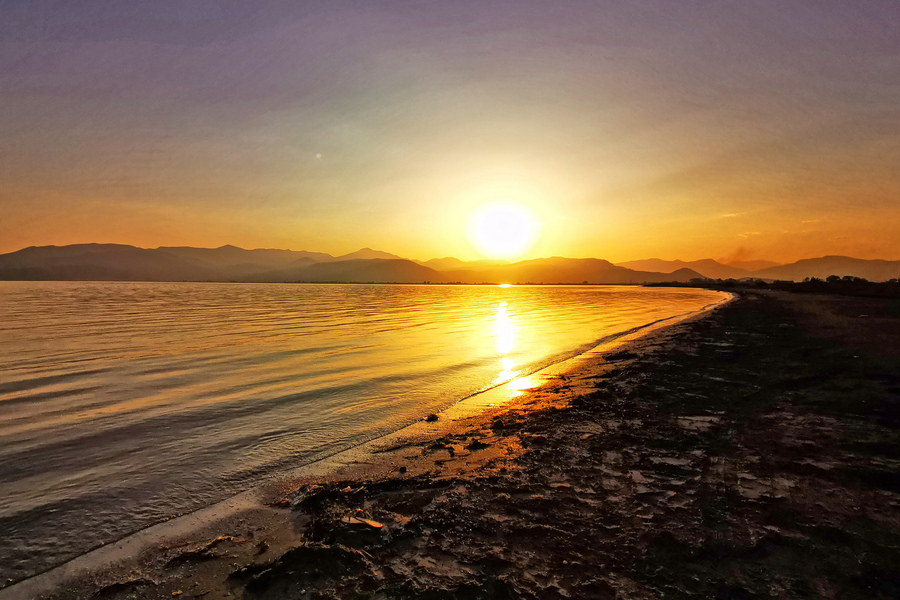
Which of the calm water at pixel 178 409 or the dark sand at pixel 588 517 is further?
the calm water at pixel 178 409

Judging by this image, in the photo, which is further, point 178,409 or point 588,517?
point 178,409

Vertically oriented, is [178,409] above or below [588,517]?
below

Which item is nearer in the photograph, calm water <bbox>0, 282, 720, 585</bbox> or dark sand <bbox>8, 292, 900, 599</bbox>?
dark sand <bbox>8, 292, 900, 599</bbox>

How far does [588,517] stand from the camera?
469 centimetres

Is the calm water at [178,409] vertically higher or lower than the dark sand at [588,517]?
lower

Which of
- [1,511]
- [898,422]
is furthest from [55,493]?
[898,422]

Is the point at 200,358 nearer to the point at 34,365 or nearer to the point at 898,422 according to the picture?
the point at 34,365

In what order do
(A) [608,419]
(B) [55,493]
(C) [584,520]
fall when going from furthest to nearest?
(A) [608,419]
(B) [55,493]
(C) [584,520]

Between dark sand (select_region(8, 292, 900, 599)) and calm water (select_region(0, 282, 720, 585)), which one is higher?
dark sand (select_region(8, 292, 900, 599))

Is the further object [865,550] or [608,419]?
[608,419]

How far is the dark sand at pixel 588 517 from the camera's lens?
365 centimetres

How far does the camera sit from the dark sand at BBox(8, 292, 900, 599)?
365 centimetres

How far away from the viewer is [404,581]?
3721mm

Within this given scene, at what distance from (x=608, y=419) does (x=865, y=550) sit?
462 cm
